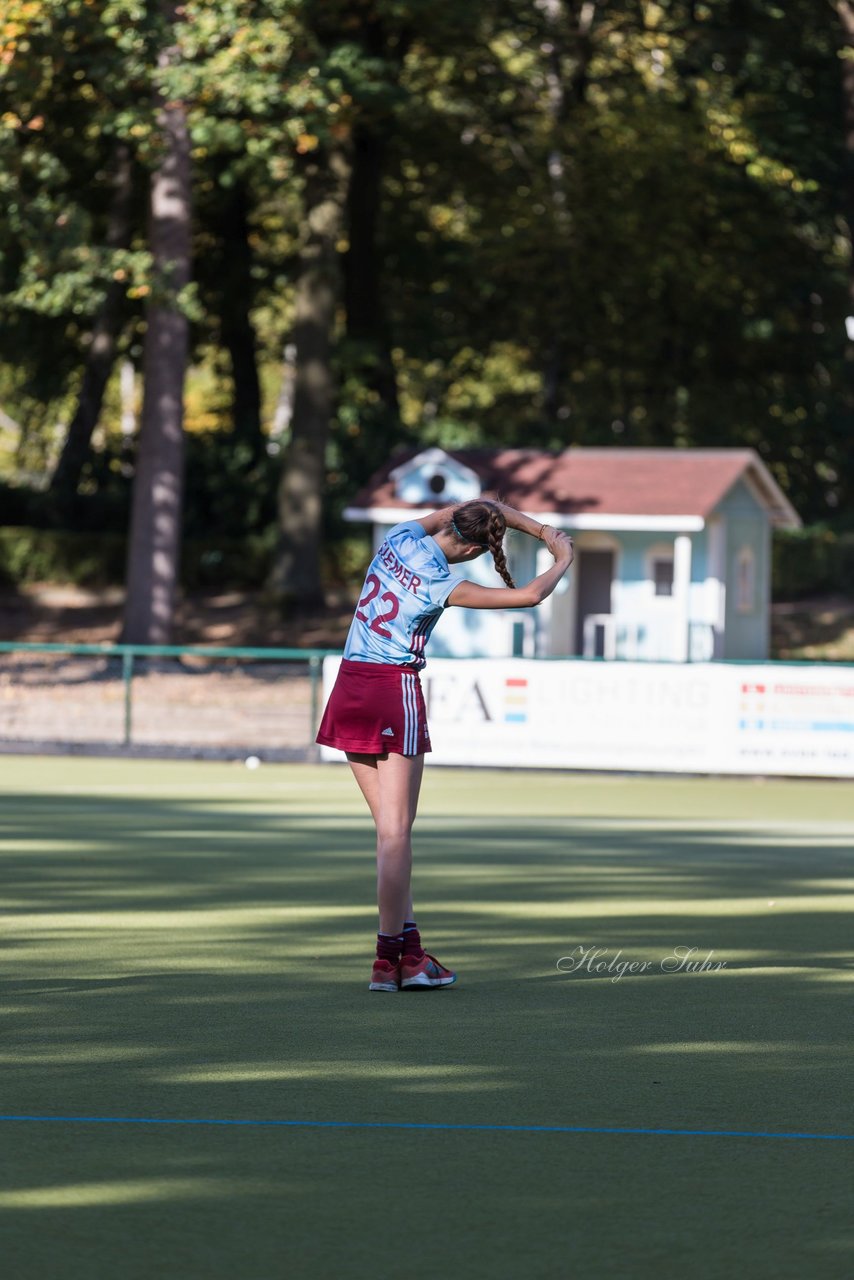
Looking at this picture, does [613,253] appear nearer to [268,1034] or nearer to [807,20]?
[807,20]

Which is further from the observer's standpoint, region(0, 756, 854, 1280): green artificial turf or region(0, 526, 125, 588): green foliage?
region(0, 526, 125, 588): green foliage

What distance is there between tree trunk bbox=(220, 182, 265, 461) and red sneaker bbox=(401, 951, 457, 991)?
3970 centimetres

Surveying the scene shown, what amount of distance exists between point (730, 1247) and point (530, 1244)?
489 millimetres

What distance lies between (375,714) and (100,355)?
39.6 metres

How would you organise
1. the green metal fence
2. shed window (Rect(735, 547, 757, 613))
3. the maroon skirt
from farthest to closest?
shed window (Rect(735, 547, 757, 613)) → the green metal fence → the maroon skirt

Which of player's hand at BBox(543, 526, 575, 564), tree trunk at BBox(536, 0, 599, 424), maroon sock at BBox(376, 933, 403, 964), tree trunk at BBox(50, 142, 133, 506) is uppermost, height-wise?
tree trunk at BBox(536, 0, 599, 424)

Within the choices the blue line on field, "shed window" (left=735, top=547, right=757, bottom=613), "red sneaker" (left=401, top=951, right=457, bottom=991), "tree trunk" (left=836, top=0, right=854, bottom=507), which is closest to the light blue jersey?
"red sneaker" (left=401, top=951, right=457, bottom=991)

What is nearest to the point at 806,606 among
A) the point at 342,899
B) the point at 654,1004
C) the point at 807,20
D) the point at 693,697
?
the point at 807,20

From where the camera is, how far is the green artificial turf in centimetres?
546

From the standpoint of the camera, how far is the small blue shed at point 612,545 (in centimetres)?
3619

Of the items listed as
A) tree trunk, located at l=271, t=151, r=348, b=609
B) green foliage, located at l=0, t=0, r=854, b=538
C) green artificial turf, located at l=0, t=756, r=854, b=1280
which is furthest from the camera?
green foliage, located at l=0, t=0, r=854, b=538

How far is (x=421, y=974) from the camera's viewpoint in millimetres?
9469

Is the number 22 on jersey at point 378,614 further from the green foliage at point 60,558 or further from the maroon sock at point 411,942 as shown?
the green foliage at point 60,558

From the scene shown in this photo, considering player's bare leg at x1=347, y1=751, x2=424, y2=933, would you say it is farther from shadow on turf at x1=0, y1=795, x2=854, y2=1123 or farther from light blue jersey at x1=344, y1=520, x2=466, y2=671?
shadow on turf at x1=0, y1=795, x2=854, y2=1123
